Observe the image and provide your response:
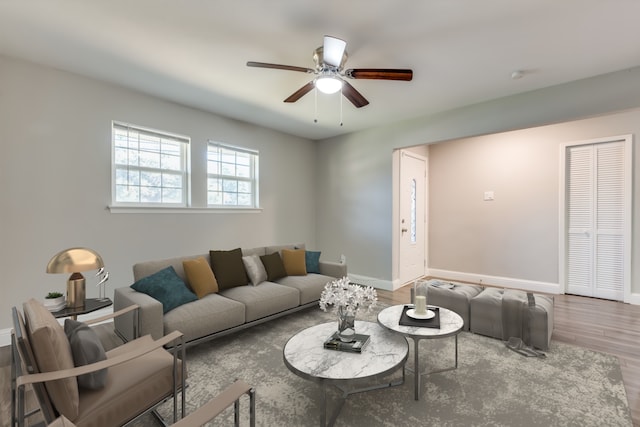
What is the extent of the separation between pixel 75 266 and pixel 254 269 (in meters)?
1.73

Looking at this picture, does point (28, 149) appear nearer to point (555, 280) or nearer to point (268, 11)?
point (268, 11)

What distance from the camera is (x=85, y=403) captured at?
1359 millimetres

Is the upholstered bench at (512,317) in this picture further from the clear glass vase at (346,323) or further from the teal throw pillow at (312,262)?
the teal throw pillow at (312,262)

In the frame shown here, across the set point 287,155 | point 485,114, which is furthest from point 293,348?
point 287,155

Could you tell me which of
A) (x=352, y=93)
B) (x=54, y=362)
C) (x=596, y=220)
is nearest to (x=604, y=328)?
(x=596, y=220)

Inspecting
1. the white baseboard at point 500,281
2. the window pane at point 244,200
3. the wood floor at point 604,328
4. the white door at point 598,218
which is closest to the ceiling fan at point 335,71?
the window pane at point 244,200

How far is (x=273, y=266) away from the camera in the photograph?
3.71m

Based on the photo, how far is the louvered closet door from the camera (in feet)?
13.8

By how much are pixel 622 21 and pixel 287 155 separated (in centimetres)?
443

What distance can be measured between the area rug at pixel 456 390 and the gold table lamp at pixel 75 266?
40.0 inches

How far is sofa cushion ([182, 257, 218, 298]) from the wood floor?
2451 mm

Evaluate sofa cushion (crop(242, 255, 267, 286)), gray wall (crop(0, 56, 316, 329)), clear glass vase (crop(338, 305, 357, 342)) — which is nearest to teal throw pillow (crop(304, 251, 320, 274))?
sofa cushion (crop(242, 255, 267, 286))

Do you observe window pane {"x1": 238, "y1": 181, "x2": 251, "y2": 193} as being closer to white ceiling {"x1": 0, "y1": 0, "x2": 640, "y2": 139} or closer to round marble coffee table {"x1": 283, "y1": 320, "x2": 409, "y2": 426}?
white ceiling {"x1": 0, "y1": 0, "x2": 640, "y2": 139}

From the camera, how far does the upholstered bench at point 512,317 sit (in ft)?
8.86
